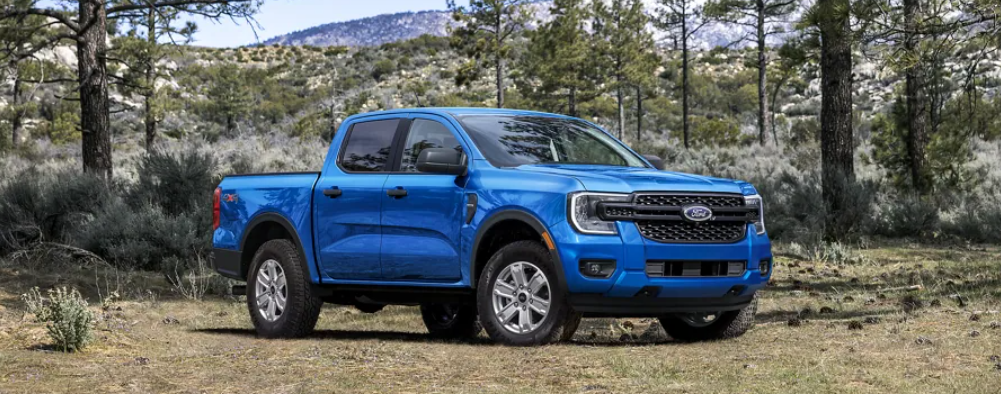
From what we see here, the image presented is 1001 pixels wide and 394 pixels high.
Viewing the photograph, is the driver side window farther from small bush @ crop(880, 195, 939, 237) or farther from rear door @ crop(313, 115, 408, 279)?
small bush @ crop(880, 195, 939, 237)

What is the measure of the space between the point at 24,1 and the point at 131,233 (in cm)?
443

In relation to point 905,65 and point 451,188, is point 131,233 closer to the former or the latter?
point 451,188

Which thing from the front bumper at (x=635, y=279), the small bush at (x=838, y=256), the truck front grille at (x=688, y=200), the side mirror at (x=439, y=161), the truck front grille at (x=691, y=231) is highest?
the side mirror at (x=439, y=161)

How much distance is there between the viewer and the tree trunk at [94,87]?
57.2 feet

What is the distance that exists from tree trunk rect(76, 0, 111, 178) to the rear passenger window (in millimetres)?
9605

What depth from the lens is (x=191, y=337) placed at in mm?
9445

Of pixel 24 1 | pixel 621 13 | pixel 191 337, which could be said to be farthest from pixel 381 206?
pixel 621 13

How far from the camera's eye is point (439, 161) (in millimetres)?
7746

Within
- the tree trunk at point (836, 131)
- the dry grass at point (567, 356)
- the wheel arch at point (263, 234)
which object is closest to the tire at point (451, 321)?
the dry grass at point (567, 356)

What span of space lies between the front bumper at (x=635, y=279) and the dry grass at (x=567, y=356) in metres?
0.32

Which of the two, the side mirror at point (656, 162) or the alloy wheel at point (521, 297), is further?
the side mirror at point (656, 162)

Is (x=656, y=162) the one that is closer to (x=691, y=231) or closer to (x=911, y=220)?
(x=691, y=231)

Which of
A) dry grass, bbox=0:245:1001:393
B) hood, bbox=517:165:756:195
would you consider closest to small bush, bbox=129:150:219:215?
dry grass, bbox=0:245:1001:393

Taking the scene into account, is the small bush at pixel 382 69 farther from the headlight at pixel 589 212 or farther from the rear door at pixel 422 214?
the headlight at pixel 589 212
